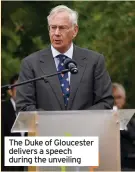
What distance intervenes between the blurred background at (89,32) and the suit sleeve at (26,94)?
5.36 meters

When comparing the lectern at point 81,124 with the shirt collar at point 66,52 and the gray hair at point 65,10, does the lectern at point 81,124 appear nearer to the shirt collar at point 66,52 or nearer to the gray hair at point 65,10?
the shirt collar at point 66,52

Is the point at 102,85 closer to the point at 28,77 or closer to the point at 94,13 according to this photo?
the point at 28,77

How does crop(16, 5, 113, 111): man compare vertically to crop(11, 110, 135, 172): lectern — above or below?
above

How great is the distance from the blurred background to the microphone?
570 centimetres

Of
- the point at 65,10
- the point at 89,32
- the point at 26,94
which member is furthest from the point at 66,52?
the point at 89,32

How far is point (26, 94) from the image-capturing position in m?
6.72

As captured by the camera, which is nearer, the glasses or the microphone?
the microphone

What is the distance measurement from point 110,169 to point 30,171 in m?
0.63

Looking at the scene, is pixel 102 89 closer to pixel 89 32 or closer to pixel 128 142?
pixel 128 142

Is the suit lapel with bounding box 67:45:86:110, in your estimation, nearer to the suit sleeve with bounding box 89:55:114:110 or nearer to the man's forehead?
the suit sleeve with bounding box 89:55:114:110

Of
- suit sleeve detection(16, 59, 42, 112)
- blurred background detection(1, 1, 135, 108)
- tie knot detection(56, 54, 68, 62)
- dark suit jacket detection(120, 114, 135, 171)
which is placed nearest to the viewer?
suit sleeve detection(16, 59, 42, 112)

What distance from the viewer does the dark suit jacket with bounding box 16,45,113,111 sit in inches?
266
